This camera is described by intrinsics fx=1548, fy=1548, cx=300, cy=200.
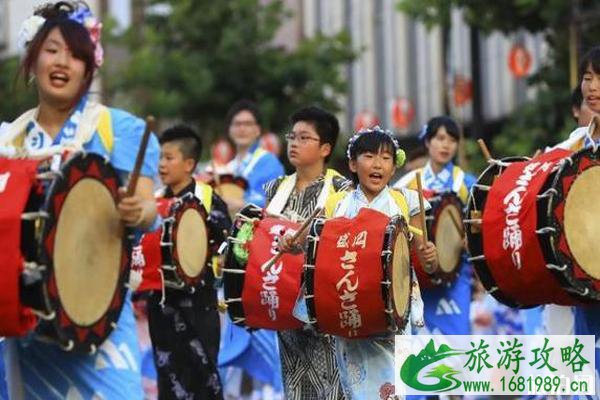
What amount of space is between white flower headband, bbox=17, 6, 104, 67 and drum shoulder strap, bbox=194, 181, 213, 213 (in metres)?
3.78

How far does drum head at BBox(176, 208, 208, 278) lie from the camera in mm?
9398

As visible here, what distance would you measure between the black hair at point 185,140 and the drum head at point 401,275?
2.84 metres

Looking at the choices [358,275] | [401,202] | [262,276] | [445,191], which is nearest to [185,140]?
[445,191]

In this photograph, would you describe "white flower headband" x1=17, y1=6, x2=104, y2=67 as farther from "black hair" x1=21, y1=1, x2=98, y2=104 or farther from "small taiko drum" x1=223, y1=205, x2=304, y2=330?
"small taiko drum" x1=223, y1=205, x2=304, y2=330

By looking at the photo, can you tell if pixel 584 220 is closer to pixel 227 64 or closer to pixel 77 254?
pixel 77 254

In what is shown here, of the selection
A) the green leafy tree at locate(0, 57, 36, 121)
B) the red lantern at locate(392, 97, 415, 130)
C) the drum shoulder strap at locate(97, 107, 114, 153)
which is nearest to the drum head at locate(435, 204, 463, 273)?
the drum shoulder strap at locate(97, 107, 114, 153)

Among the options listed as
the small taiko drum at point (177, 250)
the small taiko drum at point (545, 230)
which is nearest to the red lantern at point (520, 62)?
the small taiko drum at point (177, 250)

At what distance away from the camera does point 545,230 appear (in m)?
6.74

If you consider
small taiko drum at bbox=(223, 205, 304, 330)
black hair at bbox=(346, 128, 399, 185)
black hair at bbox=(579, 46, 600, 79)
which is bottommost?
small taiko drum at bbox=(223, 205, 304, 330)

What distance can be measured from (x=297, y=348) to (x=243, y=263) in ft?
1.84

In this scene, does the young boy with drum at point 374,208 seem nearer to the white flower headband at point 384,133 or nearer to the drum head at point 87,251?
the white flower headband at point 384,133

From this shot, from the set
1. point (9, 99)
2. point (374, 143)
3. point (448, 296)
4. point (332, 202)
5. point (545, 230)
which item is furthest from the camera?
point (9, 99)

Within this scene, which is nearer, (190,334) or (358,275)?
(358,275)

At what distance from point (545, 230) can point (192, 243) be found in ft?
10.9
